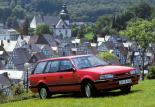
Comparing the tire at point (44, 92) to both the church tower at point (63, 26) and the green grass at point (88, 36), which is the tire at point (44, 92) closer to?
the green grass at point (88, 36)

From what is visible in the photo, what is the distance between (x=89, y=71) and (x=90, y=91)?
62 centimetres

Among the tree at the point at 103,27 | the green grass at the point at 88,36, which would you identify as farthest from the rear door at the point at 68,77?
the tree at the point at 103,27

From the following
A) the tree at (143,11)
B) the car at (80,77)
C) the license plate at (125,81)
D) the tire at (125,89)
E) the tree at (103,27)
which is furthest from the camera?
the tree at (143,11)

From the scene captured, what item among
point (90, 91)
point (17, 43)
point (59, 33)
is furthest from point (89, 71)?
point (59, 33)

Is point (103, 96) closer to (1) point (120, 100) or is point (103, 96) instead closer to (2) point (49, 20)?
(1) point (120, 100)

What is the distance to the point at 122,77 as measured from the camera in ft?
50.2

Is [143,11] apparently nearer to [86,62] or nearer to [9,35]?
[9,35]

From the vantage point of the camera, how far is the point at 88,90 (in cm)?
1545

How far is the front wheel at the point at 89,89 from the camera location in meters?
15.3

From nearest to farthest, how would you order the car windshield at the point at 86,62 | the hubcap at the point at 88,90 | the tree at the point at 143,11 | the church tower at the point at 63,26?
the hubcap at the point at 88,90, the car windshield at the point at 86,62, the tree at the point at 143,11, the church tower at the point at 63,26

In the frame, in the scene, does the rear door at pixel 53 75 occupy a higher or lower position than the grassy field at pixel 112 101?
higher

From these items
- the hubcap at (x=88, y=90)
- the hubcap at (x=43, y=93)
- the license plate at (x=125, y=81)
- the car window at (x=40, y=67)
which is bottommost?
the hubcap at (x=43, y=93)

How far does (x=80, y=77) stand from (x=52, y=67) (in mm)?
1544

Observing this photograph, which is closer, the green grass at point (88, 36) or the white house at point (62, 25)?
the green grass at point (88, 36)
